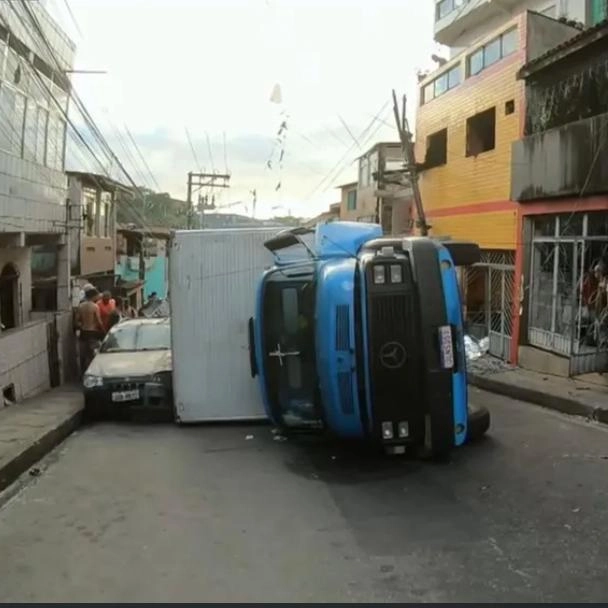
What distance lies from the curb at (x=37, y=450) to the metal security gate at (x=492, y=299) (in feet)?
32.3

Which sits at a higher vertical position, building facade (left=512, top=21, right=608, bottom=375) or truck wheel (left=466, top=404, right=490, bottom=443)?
building facade (left=512, top=21, right=608, bottom=375)

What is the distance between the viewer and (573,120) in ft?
45.4

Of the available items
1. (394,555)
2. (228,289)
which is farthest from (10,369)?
(394,555)

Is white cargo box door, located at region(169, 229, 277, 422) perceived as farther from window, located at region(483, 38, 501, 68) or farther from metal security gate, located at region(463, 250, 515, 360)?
window, located at region(483, 38, 501, 68)

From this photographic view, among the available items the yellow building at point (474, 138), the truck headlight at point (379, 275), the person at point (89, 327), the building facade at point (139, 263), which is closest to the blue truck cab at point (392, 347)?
the truck headlight at point (379, 275)

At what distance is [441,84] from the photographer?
20.3m

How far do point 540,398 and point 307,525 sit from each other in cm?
707

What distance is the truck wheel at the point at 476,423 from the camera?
25.6 ft

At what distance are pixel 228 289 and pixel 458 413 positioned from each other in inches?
145

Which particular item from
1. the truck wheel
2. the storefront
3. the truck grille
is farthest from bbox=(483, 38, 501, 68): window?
the truck grille

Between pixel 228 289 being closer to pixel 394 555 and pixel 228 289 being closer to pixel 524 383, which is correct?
pixel 394 555

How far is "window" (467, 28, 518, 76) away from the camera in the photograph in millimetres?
15968

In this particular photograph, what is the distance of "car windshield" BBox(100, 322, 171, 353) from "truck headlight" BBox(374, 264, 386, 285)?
18.9 ft

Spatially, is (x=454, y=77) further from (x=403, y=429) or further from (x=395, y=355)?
(x=403, y=429)
